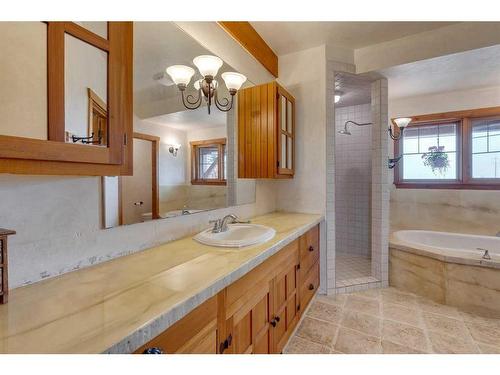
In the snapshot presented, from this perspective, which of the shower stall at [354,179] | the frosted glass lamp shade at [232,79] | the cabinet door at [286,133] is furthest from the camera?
the shower stall at [354,179]

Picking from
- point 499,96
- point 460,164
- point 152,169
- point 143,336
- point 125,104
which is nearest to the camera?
point 143,336

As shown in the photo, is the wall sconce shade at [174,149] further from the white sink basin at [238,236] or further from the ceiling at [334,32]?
the ceiling at [334,32]

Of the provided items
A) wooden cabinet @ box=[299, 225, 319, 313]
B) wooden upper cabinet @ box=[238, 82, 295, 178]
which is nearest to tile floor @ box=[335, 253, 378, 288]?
wooden cabinet @ box=[299, 225, 319, 313]

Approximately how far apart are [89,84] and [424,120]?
389 centimetres

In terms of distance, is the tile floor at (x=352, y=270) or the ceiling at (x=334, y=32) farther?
the tile floor at (x=352, y=270)

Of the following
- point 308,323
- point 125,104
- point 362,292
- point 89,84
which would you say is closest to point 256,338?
point 308,323

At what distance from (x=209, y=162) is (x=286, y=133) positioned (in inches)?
35.7

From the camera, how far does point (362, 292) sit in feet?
8.04

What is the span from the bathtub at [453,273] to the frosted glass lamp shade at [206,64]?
2476 mm

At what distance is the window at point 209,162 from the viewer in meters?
1.61

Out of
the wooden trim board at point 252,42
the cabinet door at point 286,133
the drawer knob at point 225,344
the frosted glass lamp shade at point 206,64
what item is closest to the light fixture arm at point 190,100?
the frosted glass lamp shade at point 206,64

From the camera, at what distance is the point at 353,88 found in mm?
2867

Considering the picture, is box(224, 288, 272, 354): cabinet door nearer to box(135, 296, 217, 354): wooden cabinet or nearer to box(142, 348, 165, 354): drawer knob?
box(135, 296, 217, 354): wooden cabinet

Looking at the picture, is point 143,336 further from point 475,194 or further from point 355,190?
point 475,194
